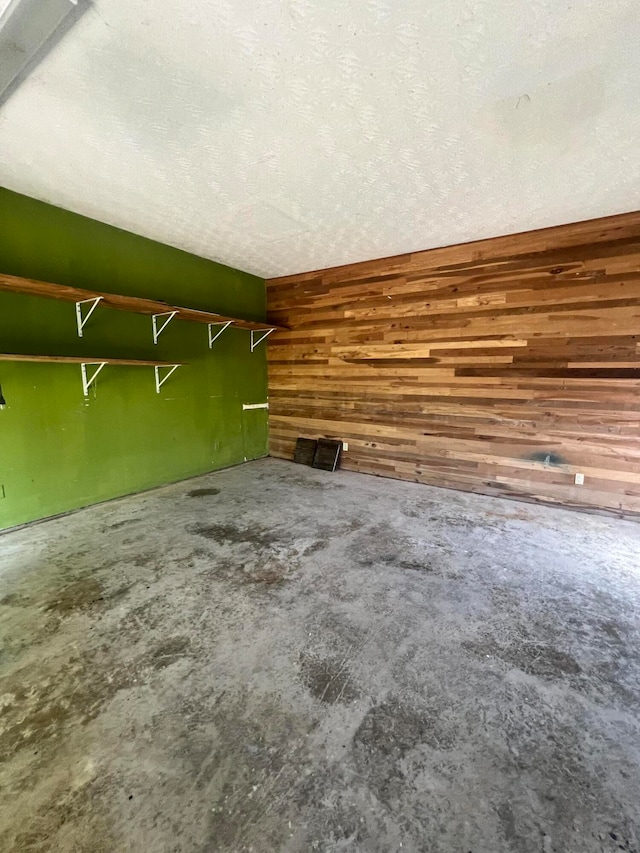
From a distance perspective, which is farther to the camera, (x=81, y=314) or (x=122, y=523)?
(x=81, y=314)

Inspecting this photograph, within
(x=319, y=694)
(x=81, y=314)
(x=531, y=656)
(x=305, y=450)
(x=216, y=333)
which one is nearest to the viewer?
(x=319, y=694)

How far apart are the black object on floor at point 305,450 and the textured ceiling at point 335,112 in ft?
9.37

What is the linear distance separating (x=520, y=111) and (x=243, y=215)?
83.9 inches

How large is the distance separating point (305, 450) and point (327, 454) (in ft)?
1.33

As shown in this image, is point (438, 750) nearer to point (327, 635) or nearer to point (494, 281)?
point (327, 635)

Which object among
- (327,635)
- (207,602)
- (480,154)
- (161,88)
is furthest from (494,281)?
(207,602)

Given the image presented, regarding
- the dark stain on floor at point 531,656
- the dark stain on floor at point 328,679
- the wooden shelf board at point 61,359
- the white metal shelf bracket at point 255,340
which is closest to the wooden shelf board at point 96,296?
the wooden shelf board at point 61,359

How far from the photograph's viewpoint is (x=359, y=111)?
6.03ft

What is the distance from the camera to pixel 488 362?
3799 millimetres

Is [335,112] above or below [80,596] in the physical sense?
above

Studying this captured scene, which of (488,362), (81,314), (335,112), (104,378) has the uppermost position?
(335,112)

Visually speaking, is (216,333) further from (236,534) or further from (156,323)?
(236,534)

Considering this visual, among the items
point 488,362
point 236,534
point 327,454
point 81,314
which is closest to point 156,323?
point 81,314

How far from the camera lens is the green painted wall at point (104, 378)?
2918 millimetres
